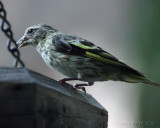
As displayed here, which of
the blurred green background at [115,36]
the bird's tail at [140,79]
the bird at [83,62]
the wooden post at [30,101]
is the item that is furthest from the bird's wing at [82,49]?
the blurred green background at [115,36]

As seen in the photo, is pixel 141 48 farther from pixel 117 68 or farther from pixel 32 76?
pixel 32 76

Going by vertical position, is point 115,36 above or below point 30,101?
above

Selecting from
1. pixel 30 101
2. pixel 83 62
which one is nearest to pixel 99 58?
pixel 83 62

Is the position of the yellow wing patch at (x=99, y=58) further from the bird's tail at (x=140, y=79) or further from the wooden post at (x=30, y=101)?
the wooden post at (x=30, y=101)

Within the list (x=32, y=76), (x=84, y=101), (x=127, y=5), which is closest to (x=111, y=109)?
(x=127, y=5)

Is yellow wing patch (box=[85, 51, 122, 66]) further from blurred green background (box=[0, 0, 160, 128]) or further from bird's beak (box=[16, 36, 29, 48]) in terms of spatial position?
blurred green background (box=[0, 0, 160, 128])

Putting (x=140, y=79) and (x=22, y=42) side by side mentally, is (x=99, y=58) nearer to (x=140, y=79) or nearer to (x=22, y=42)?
(x=140, y=79)

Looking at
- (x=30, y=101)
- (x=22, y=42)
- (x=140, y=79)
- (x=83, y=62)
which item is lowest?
(x=30, y=101)
